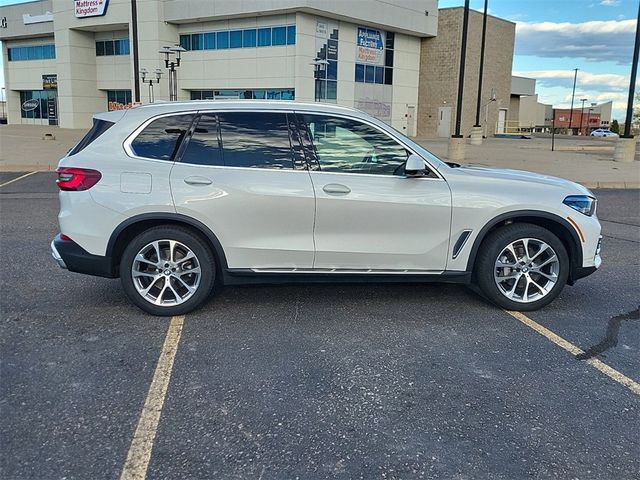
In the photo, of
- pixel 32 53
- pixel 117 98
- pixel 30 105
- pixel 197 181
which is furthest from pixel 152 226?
pixel 32 53

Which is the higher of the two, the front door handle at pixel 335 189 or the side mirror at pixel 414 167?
the side mirror at pixel 414 167

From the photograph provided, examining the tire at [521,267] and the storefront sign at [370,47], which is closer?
the tire at [521,267]

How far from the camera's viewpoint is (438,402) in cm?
334

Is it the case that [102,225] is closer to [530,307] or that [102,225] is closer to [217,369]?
[217,369]

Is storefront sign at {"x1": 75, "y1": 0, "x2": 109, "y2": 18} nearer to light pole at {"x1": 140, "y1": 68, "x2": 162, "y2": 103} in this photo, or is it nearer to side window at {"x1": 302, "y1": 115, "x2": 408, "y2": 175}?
light pole at {"x1": 140, "y1": 68, "x2": 162, "y2": 103}

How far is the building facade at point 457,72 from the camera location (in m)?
50.7

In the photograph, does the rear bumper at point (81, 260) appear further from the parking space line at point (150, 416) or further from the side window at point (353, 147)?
the side window at point (353, 147)

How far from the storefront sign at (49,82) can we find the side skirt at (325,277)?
57.5m

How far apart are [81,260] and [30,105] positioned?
2431 inches

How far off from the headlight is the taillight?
13.0ft

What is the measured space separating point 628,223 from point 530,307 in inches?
246

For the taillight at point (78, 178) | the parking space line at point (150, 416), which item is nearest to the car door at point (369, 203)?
the parking space line at point (150, 416)

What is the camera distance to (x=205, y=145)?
15.2ft

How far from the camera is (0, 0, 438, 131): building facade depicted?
136 feet
